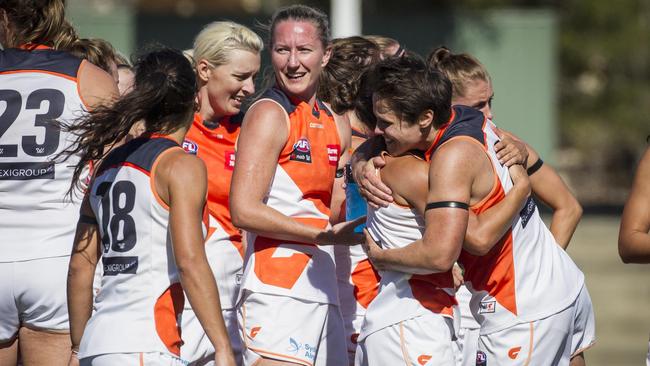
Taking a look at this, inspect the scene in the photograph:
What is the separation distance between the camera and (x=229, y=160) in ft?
15.6

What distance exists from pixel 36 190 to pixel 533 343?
218 centimetres

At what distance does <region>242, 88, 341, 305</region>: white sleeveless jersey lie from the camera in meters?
4.20

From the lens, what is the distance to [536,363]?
12.6 ft

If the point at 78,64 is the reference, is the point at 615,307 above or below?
below

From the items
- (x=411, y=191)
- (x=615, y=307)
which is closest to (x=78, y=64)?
(x=411, y=191)

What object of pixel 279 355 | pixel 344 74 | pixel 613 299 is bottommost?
pixel 613 299

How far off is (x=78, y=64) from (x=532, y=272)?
2.15m

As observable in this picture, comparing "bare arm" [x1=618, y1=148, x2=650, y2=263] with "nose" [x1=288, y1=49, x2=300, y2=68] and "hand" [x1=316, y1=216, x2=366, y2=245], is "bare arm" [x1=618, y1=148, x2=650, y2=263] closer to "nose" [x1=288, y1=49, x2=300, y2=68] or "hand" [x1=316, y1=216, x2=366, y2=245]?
"hand" [x1=316, y1=216, x2=366, y2=245]

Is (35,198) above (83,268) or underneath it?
above

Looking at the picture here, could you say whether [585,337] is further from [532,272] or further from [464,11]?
[464,11]

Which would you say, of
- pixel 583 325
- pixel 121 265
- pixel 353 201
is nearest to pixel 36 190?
pixel 121 265

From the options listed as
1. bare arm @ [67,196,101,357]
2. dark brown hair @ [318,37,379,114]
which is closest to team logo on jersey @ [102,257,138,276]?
bare arm @ [67,196,101,357]

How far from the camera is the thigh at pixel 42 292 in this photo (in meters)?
4.10

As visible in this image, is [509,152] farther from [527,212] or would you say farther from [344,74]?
[344,74]
